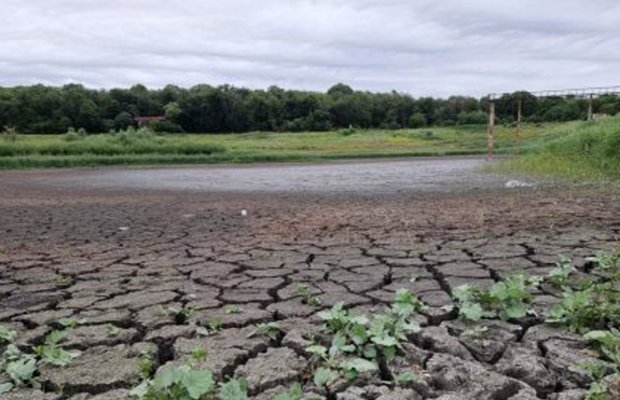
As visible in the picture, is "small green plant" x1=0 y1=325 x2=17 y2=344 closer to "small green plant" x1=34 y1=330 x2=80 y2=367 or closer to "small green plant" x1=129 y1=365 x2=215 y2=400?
"small green plant" x1=34 y1=330 x2=80 y2=367

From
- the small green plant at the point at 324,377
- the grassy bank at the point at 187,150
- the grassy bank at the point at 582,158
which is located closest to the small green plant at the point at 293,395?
the small green plant at the point at 324,377

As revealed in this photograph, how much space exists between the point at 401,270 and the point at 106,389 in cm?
272

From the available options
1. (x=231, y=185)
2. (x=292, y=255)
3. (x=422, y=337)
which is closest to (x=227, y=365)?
(x=422, y=337)

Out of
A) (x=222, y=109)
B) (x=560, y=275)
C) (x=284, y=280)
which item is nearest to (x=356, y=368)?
(x=284, y=280)

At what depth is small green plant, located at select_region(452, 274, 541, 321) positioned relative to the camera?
3682 mm

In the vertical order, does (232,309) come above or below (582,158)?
above

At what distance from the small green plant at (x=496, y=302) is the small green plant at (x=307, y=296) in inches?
33.3

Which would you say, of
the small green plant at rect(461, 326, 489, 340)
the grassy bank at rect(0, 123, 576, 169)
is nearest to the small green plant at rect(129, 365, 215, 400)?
the small green plant at rect(461, 326, 489, 340)

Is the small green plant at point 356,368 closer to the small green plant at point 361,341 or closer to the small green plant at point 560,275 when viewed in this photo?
the small green plant at point 361,341

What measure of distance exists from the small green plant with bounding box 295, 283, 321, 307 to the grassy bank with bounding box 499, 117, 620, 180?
11073 mm

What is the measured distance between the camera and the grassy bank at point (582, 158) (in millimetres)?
15469

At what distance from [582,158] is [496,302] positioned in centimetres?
1490

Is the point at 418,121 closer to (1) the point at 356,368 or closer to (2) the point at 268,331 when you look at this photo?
(2) the point at 268,331

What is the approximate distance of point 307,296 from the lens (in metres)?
4.33
